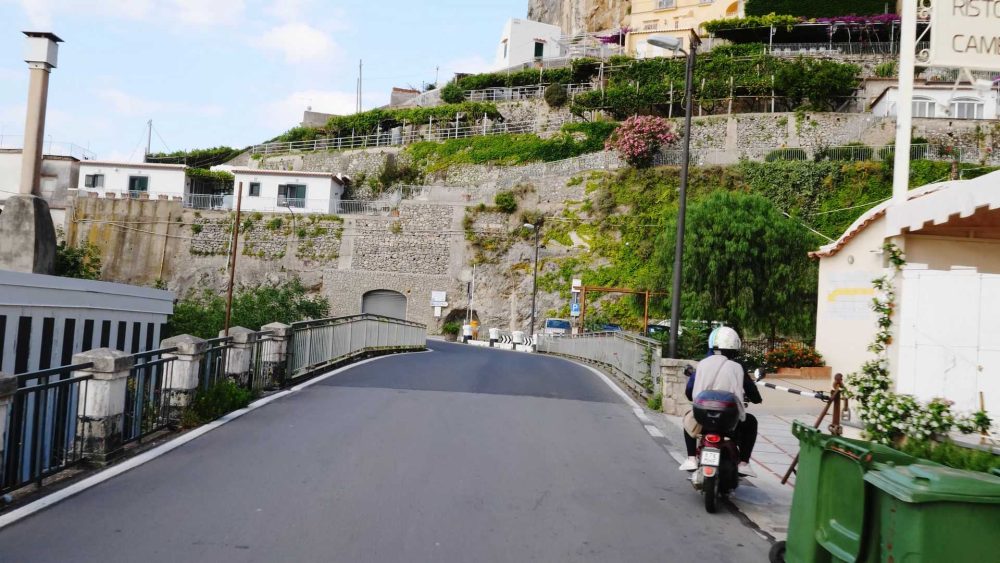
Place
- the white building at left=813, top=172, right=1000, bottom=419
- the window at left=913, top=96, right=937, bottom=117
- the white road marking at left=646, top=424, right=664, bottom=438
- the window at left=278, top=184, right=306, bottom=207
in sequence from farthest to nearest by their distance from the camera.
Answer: the window at left=278, top=184, right=306, bottom=207 < the window at left=913, top=96, right=937, bottom=117 < the white road marking at left=646, top=424, right=664, bottom=438 < the white building at left=813, top=172, right=1000, bottom=419

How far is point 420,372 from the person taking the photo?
717 inches

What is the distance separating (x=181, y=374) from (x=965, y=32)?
9599 mm

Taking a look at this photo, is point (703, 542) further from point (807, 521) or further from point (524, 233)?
point (524, 233)

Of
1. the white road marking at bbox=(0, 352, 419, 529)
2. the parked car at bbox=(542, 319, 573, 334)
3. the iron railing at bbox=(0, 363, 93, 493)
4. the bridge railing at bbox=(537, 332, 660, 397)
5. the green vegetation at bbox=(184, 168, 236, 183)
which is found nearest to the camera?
the white road marking at bbox=(0, 352, 419, 529)

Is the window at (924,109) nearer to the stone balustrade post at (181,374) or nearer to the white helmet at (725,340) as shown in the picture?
the white helmet at (725,340)

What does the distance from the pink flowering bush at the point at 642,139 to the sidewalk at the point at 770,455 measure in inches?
1258

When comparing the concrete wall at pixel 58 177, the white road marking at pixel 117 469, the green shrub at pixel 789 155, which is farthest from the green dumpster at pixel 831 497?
the concrete wall at pixel 58 177

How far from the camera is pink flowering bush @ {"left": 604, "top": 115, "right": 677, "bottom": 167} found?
4784cm

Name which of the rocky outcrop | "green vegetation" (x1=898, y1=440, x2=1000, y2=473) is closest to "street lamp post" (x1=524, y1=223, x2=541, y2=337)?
the rocky outcrop

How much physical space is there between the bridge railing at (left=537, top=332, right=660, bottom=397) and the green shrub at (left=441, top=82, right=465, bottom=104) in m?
35.0

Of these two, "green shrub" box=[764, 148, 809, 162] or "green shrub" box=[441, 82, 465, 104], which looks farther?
"green shrub" box=[441, 82, 465, 104]

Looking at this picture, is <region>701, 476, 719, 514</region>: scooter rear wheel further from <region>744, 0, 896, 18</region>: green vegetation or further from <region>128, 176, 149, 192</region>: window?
<region>128, 176, 149, 192</region>: window

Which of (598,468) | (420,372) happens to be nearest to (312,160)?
(420,372)

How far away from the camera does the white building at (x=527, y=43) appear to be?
7281cm
